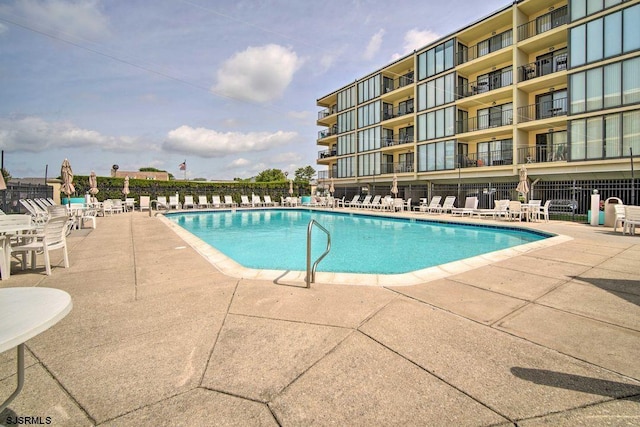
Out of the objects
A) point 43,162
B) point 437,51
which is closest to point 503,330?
point 437,51

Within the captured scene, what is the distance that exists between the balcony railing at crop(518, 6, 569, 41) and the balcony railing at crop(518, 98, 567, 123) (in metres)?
4.03

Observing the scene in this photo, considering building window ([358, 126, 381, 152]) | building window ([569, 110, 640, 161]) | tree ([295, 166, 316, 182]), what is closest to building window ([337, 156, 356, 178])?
building window ([358, 126, 381, 152])

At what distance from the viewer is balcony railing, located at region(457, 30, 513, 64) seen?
762 inches

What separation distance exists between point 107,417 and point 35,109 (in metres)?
17.7

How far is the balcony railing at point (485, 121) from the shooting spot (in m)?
19.5

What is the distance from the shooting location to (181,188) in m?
25.1

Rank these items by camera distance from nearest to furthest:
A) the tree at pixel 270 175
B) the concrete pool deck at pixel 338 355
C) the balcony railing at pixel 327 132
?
1. the concrete pool deck at pixel 338 355
2. the balcony railing at pixel 327 132
3. the tree at pixel 270 175

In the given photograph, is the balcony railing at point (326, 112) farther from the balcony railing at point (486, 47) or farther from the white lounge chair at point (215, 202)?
the white lounge chair at point (215, 202)

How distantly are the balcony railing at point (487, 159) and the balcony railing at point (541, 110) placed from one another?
2134mm

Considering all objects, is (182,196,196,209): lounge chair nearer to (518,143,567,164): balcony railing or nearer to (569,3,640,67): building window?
(518,143,567,164): balcony railing

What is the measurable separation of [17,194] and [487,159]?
2728cm

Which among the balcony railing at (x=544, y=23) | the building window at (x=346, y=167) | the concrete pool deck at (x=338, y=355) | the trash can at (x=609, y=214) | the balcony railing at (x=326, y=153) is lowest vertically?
the concrete pool deck at (x=338, y=355)

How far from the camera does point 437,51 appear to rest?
22453 mm

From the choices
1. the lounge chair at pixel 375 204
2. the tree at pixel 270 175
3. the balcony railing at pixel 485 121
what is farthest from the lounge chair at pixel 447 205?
the tree at pixel 270 175
